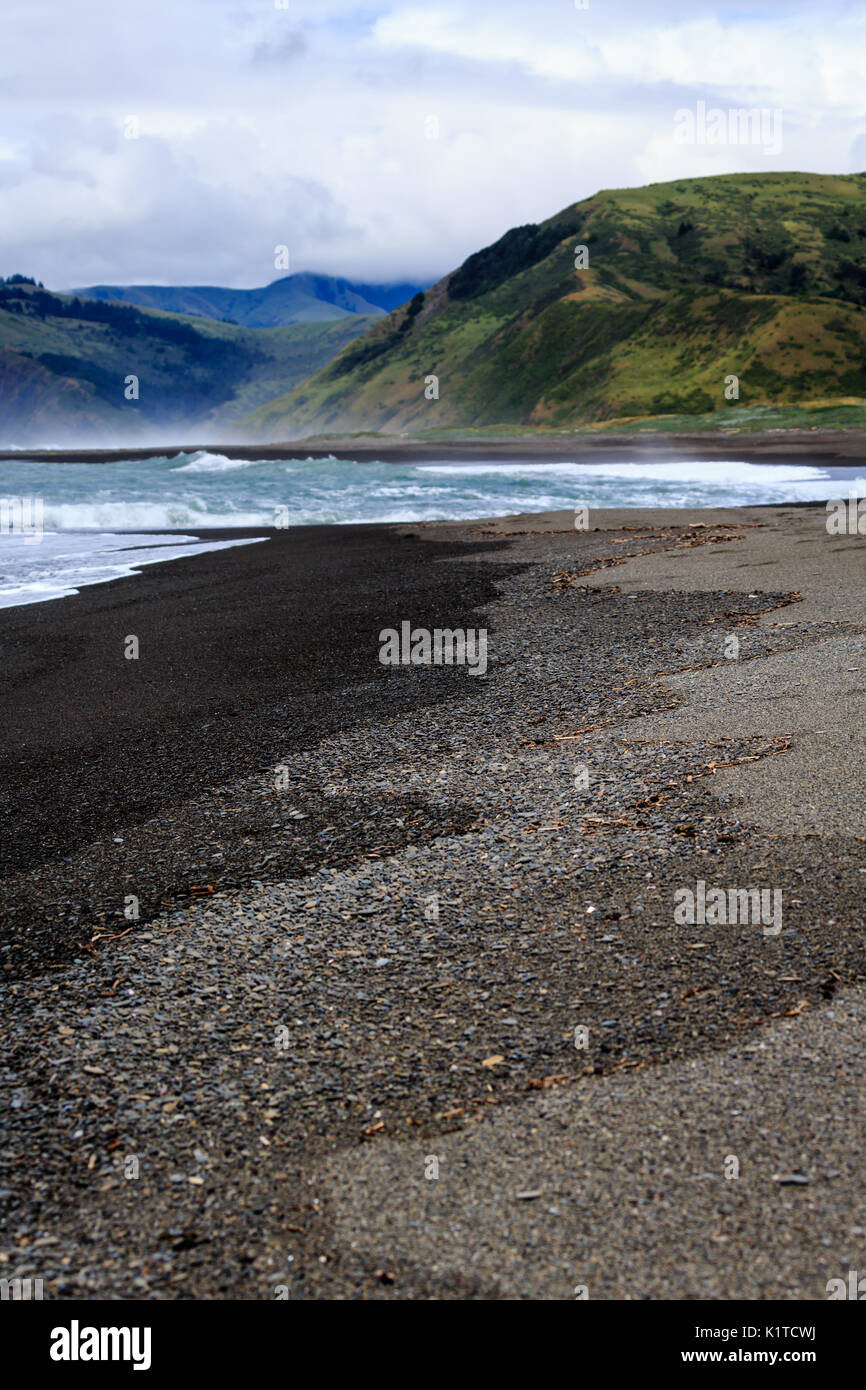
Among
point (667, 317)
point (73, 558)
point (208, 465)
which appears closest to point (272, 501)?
point (73, 558)

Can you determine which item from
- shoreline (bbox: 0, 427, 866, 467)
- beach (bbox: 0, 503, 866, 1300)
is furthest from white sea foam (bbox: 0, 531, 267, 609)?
shoreline (bbox: 0, 427, 866, 467)

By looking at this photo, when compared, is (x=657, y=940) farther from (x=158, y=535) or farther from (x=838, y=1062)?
(x=158, y=535)

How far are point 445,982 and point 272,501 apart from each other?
3064 centimetres

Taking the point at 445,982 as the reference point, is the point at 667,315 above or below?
above

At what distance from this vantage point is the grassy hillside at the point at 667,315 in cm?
11338

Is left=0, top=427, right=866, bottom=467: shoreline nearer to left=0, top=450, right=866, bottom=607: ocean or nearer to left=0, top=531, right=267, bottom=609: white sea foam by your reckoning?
left=0, top=450, right=866, bottom=607: ocean

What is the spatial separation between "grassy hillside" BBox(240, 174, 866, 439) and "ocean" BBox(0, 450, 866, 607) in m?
60.7

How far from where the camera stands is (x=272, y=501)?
34.2m

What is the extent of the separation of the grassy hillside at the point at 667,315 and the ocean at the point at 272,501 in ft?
199

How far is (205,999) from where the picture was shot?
16.2 ft

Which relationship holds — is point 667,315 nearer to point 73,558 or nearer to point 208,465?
point 208,465

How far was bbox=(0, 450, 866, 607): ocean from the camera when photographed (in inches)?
873

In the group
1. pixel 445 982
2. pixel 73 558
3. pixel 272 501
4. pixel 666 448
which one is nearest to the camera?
pixel 445 982
